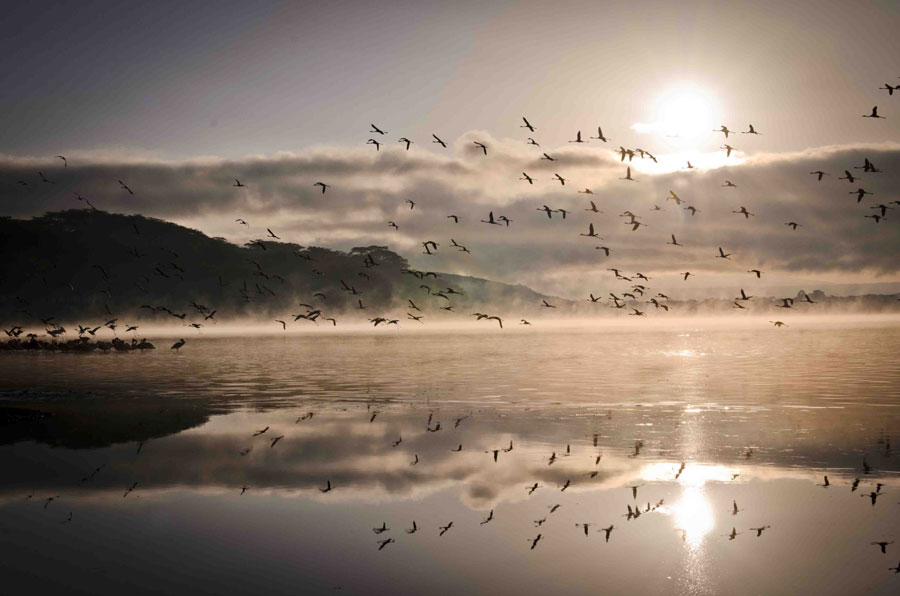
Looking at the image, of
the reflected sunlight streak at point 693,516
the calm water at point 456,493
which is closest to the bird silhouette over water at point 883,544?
the calm water at point 456,493

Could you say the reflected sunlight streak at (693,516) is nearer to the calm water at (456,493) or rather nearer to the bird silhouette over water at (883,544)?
the calm water at (456,493)

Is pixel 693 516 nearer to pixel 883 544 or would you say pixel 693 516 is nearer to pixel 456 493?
pixel 883 544

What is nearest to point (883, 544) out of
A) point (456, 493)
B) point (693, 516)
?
point (693, 516)

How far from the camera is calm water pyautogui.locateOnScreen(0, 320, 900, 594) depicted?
17.5 m

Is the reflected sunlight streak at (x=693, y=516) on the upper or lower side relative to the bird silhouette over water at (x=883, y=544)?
upper

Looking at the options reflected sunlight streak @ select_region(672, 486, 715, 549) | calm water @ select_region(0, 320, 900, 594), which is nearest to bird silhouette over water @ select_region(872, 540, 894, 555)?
calm water @ select_region(0, 320, 900, 594)

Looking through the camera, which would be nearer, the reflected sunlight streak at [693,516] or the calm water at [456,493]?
the calm water at [456,493]

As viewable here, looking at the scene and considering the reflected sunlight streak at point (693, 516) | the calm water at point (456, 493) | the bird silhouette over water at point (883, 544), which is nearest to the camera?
the calm water at point (456, 493)

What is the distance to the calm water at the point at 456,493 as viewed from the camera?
691 inches

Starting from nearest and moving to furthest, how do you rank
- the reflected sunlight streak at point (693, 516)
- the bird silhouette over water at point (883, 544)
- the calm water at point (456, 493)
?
the calm water at point (456, 493) → the bird silhouette over water at point (883, 544) → the reflected sunlight streak at point (693, 516)

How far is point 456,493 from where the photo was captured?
2395cm

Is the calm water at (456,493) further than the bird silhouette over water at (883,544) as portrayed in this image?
No

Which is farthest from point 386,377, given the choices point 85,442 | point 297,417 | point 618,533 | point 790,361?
point 618,533

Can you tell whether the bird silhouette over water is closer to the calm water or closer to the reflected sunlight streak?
the calm water
